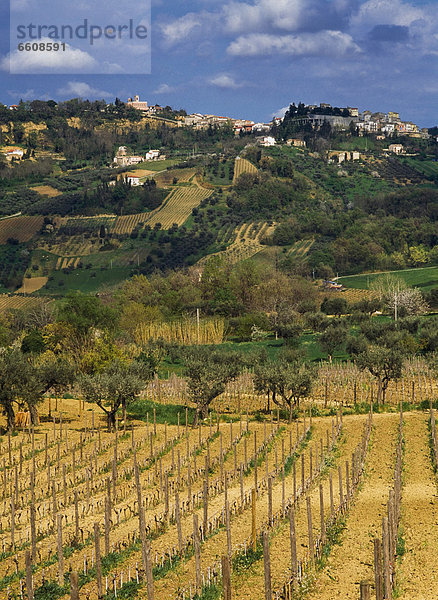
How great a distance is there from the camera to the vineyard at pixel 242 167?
168175 mm

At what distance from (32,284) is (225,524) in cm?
10220

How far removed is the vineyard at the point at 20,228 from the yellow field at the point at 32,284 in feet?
71.3

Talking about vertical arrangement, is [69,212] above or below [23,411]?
above

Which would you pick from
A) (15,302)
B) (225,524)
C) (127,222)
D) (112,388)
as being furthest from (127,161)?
(225,524)

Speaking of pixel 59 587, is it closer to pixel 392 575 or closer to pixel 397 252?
pixel 392 575

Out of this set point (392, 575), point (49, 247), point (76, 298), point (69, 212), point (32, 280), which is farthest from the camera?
point (69, 212)

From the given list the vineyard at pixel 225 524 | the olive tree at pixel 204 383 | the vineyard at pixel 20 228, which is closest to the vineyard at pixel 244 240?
the vineyard at pixel 20 228

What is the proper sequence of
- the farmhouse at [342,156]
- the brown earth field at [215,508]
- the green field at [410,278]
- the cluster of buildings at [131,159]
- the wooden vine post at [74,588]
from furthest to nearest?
the farmhouse at [342,156]
the cluster of buildings at [131,159]
the green field at [410,278]
the brown earth field at [215,508]
the wooden vine post at [74,588]

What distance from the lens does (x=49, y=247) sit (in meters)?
131

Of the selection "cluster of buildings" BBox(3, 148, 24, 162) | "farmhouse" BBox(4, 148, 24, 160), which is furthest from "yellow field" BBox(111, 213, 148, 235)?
"farmhouse" BBox(4, 148, 24, 160)

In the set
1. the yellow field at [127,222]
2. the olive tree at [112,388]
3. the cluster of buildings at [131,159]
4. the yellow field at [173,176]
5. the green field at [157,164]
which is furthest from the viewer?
the cluster of buildings at [131,159]

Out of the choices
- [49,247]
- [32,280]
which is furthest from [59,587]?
[49,247]

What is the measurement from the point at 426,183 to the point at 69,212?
88477 mm

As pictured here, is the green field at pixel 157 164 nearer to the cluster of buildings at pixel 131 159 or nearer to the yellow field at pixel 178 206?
the cluster of buildings at pixel 131 159
